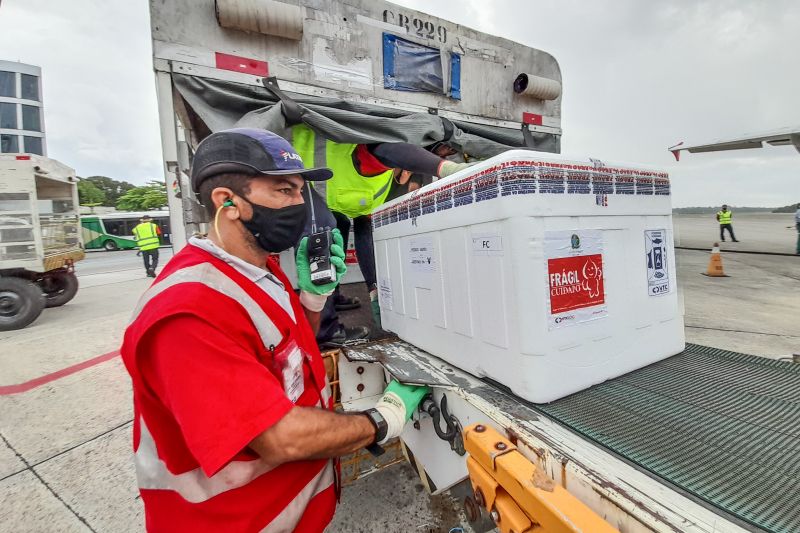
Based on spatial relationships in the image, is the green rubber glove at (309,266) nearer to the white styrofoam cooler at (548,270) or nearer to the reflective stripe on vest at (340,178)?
the white styrofoam cooler at (548,270)

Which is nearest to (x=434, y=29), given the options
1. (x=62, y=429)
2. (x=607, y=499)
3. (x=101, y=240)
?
(x=607, y=499)

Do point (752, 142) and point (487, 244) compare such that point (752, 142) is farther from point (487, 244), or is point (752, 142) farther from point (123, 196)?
point (123, 196)

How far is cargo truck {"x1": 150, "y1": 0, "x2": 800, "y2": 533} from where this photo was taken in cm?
90

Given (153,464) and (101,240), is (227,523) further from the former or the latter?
(101,240)

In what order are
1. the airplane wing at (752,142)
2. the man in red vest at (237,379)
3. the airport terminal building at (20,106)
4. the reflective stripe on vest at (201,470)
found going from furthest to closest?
the airport terminal building at (20,106) → the airplane wing at (752,142) → the reflective stripe on vest at (201,470) → the man in red vest at (237,379)

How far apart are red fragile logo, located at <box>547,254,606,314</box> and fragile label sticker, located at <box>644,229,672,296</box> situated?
0.33 metres

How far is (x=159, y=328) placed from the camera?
0.90 metres

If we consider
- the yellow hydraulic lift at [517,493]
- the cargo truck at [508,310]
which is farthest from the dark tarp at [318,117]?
the yellow hydraulic lift at [517,493]

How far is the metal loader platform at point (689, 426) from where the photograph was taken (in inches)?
32.3

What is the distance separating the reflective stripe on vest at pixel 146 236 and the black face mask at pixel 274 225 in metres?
12.5

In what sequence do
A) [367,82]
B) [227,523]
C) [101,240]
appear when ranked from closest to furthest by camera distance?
[227,523], [367,82], [101,240]

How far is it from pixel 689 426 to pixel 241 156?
160 cm

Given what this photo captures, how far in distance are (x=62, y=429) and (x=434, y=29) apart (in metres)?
4.28

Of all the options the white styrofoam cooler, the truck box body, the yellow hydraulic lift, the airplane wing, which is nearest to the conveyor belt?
the white styrofoam cooler
